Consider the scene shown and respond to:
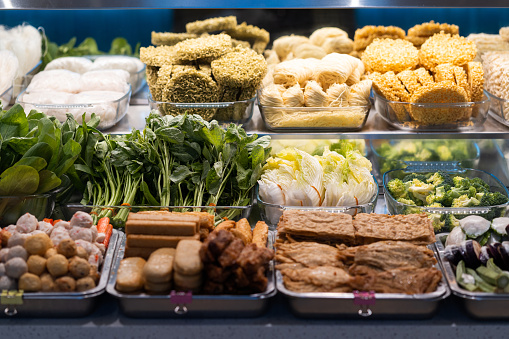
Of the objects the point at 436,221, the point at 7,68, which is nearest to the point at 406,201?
the point at 436,221

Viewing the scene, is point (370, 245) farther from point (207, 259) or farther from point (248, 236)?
point (207, 259)

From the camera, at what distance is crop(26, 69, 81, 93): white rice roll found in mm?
3111

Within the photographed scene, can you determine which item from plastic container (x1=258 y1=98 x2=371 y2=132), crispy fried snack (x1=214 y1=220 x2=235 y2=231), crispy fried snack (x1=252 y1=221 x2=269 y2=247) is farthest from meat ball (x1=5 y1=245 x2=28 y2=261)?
plastic container (x1=258 y1=98 x2=371 y2=132)

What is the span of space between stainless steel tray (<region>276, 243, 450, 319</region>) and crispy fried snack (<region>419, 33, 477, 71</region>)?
1422mm

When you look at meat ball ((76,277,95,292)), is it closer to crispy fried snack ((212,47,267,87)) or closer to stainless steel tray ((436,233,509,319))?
crispy fried snack ((212,47,267,87))

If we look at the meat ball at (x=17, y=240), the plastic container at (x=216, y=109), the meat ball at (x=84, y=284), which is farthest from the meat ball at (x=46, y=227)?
the plastic container at (x=216, y=109)

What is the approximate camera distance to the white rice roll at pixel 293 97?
111 inches

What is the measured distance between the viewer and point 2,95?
305 centimetres

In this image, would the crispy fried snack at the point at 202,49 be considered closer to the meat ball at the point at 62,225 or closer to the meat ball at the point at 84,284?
the meat ball at the point at 62,225

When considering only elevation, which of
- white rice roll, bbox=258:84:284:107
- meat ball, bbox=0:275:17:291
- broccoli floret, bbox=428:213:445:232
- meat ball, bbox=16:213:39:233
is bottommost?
meat ball, bbox=0:275:17:291

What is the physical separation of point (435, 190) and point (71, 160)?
189 centimetres

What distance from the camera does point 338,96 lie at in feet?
9.34

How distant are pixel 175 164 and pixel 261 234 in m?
0.64

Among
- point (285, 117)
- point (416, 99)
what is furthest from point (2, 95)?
point (416, 99)
